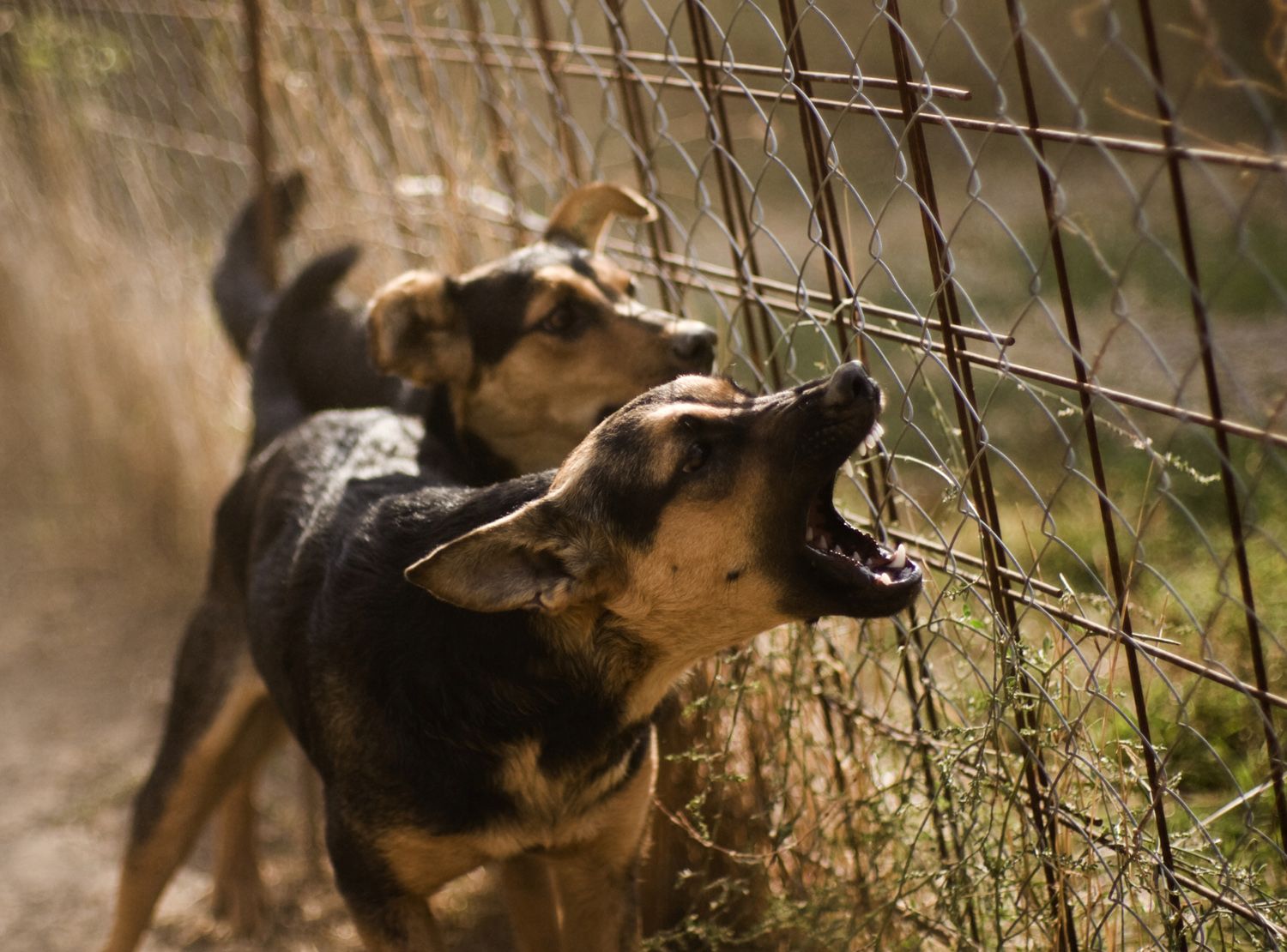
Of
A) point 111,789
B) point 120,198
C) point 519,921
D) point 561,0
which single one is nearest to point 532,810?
point 519,921

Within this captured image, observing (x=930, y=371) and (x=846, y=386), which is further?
(x=930, y=371)

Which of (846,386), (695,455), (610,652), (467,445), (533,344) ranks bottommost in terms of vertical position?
(467,445)

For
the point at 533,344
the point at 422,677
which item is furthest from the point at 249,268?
the point at 422,677

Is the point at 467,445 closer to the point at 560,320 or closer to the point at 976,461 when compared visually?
the point at 560,320

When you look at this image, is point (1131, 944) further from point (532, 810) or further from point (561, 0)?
point (561, 0)

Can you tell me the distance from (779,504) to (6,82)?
654 cm

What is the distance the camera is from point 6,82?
7.48m

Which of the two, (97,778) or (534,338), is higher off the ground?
(534,338)

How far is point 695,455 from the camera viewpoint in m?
2.73

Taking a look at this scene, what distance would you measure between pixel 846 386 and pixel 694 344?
1.07 metres

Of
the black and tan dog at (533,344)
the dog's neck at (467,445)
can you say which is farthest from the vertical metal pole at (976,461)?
the dog's neck at (467,445)

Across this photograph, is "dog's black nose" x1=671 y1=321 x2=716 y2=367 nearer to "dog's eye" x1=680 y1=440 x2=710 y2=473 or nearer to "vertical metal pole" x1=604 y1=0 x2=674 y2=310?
"vertical metal pole" x1=604 y1=0 x2=674 y2=310

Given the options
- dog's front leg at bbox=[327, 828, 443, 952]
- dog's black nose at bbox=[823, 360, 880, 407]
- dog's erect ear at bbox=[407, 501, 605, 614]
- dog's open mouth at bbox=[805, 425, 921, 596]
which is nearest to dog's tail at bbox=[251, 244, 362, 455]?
dog's front leg at bbox=[327, 828, 443, 952]

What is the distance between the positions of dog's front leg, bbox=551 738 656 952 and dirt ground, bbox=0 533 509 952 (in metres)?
1.12
